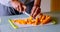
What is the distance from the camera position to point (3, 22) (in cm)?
110

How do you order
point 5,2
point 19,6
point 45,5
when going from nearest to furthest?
point 19,6
point 5,2
point 45,5

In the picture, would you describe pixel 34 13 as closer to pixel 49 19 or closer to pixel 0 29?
pixel 49 19

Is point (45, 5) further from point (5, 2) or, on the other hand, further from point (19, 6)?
point (19, 6)

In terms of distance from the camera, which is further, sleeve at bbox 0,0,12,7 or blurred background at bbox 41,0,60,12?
blurred background at bbox 41,0,60,12

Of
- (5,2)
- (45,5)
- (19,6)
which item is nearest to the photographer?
(19,6)

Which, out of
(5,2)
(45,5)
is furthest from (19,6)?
(45,5)

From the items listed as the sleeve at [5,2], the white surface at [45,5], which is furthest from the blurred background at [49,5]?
the sleeve at [5,2]

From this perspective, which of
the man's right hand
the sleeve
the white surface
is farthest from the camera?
the white surface

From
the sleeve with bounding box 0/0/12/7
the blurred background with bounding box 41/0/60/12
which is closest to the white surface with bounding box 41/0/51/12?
the blurred background with bounding box 41/0/60/12

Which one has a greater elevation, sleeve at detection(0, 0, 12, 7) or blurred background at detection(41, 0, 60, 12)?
sleeve at detection(0, 0, 12, 7)

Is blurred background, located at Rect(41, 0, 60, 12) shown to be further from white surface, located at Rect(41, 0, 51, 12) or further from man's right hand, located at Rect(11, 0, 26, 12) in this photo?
man's right hand, located at Rect(11, 0, 26, 12)

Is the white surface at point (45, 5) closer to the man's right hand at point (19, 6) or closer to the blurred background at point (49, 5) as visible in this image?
the blurred background at point (49, 5)

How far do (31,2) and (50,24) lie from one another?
483mm

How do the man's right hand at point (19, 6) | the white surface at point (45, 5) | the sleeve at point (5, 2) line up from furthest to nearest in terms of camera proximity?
the white surface at point (45, 5), the sleeve at point (5, 2), the man's right hand at point (19, 6)
